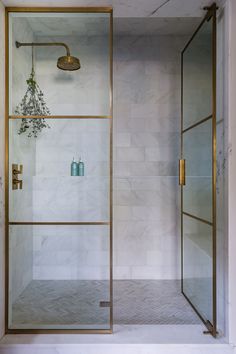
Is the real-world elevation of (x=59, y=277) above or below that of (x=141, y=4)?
below

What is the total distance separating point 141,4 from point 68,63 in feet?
1.97

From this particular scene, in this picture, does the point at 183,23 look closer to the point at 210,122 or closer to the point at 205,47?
the point at 205,47

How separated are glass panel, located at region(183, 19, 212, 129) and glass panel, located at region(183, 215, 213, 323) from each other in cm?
83

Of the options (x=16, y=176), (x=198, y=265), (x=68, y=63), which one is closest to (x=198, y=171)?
(x=198, y=265)

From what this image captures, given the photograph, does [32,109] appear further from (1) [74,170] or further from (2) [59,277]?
(2) [59,277]

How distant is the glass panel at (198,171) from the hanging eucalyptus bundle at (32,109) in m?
1.09

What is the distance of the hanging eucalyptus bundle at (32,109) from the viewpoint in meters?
1.86

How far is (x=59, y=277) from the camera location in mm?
1834

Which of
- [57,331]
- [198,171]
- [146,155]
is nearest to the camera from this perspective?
[57,331]

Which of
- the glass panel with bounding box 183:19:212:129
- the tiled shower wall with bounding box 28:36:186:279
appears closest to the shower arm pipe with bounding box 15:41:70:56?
the glass panel with bounding box 183:19:212:129

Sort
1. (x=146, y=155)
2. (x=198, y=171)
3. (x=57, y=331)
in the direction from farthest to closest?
(x=146, y=155) < (x=198, y=171) < (x=57, y=331)

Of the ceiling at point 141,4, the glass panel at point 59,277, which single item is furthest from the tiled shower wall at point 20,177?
the ceiling at point 141,4

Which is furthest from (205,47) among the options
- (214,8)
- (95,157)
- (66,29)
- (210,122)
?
(95,157)

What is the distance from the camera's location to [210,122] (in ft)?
6.26
